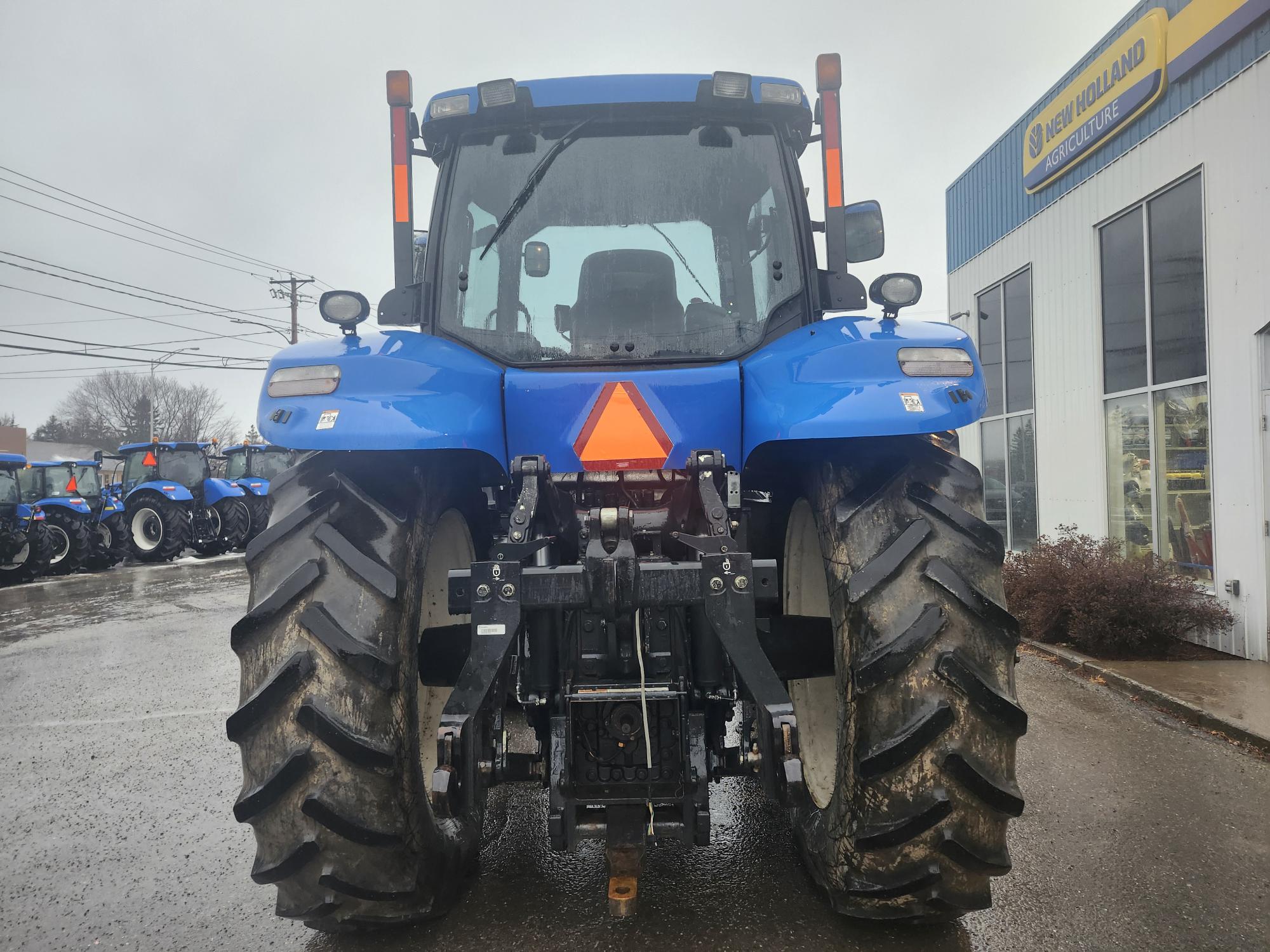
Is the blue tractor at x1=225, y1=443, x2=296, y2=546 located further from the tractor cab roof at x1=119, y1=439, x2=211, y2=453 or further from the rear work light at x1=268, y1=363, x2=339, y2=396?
the rear work light at x1=268, y1=363, x2=339, y2=396

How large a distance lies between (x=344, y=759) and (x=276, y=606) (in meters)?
0.43

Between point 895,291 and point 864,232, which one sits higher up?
point 864,232

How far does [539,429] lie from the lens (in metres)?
2.60

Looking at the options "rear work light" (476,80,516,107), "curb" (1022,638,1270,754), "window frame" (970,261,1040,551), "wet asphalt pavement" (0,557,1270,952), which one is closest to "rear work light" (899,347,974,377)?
"rear work light" (476,80,516,107)

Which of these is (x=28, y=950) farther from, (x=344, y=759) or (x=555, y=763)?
(x=555, y=763)

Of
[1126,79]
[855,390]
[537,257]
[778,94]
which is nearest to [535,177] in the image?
[537,257]

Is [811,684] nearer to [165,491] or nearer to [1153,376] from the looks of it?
[1153,376]

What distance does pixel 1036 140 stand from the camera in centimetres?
1068

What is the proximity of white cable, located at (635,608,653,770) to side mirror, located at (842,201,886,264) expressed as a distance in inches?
71.6

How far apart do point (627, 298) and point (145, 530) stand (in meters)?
19.9

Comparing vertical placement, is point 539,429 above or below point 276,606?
above

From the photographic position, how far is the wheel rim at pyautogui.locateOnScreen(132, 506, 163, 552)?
62.4 ft

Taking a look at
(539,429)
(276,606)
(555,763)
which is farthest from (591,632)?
(276,606)

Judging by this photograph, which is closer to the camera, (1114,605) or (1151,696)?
(1151,696)
